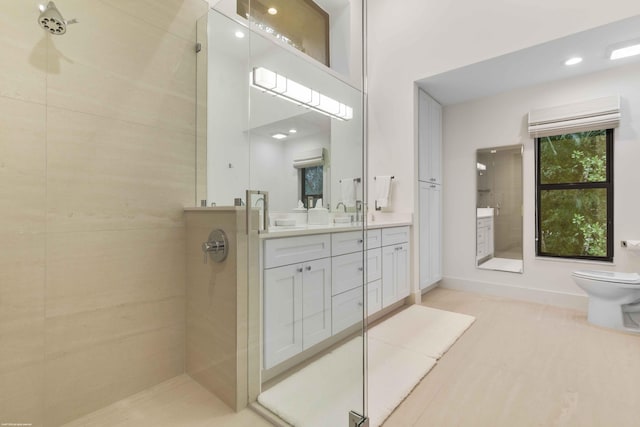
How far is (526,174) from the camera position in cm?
307

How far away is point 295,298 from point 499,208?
9.39 ft

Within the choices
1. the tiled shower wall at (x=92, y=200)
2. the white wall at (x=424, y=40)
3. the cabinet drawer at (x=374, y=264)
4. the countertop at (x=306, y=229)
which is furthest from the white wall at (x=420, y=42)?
the tiled shower wall at (x=92, y=200)

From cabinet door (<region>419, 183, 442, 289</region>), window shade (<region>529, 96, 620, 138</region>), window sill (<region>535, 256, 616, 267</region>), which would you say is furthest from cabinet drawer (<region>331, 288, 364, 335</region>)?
window shade (<region>529, 96, 620, 138</region>)

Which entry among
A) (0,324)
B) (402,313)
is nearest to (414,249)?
(402,313)

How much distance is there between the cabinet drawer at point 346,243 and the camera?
175cm

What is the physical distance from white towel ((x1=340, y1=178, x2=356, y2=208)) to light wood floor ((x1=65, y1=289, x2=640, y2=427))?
1199 mm

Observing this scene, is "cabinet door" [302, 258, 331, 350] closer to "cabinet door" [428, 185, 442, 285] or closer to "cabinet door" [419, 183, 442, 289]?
"cabinet door" [419, 183, 442, 289]

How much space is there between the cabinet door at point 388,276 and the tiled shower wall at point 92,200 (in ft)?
5.39

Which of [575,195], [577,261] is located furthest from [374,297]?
[575,195]

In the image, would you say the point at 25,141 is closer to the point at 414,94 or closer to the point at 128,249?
the point at 128,249

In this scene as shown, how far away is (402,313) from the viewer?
2.69m

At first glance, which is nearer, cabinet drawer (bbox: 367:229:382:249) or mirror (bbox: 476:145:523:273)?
cabinet drawer (bbox: 367:229:382:249)

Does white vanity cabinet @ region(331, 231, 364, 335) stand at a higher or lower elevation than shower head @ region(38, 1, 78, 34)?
lower

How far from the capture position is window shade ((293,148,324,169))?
197 cm
